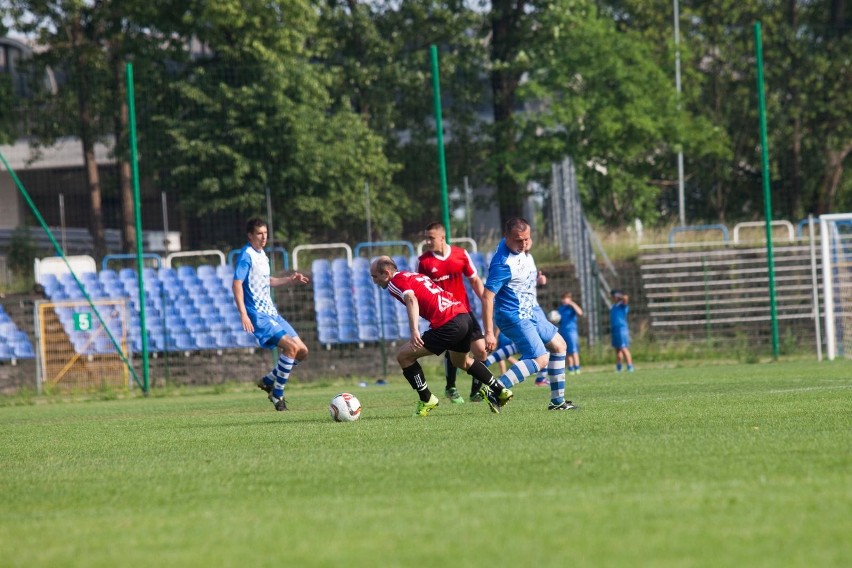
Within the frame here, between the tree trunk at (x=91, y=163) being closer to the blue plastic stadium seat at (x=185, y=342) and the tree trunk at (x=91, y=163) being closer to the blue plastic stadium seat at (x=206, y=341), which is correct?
the blue plastic stadium seat at (x=185, y=342)

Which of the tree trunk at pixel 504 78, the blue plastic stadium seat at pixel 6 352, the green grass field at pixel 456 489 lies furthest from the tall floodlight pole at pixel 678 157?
the green grass field at pixel 456 489

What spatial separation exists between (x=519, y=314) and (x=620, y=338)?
11.5 m

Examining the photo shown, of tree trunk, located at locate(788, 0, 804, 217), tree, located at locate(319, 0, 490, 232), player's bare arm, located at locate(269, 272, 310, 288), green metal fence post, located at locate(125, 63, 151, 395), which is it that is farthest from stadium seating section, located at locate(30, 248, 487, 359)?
tree trunk, located at locate(788, 0, 804, 217)

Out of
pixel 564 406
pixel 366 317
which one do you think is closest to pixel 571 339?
pixel 366 317

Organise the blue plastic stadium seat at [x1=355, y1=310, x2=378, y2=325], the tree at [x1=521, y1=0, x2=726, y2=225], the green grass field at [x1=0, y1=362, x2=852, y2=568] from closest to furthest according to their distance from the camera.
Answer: the green grass field at [x1=0, y1=362, x2=852, y2=568] → the blue plastic stadium seat at [x1=355, y1=310, x2=378, y2=325] → the tree at [x1=521, y1=0, x2=726, y2=225]

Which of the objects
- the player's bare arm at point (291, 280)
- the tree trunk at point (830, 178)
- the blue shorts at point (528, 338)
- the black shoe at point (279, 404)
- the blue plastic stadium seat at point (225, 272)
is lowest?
the black shoe at point (279, 404)

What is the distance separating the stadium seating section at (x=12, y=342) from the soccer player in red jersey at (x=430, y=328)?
47.0 feet

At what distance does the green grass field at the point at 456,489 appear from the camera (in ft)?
16.3

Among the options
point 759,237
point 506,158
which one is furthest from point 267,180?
point 759,237

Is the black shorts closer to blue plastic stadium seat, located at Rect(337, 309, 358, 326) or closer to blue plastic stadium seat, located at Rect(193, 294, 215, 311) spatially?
blue plastic stadium seat, located at Rect(337, 309, 358, 326)

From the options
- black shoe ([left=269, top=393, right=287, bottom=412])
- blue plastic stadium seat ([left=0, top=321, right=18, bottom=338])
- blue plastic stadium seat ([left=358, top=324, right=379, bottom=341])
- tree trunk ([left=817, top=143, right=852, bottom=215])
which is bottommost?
black shoe ([left=269, top=393, right=287, bottom=412])

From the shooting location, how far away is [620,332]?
75.2ft

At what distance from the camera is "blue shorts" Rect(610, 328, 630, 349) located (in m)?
22.8

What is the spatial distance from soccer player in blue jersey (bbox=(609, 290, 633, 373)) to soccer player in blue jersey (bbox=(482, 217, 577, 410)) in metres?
11.0
